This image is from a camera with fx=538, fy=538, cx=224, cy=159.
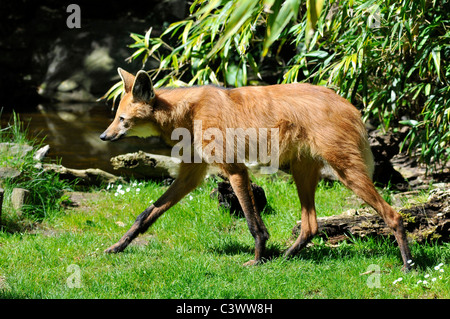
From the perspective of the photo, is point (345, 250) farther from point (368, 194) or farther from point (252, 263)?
point (252, 263)

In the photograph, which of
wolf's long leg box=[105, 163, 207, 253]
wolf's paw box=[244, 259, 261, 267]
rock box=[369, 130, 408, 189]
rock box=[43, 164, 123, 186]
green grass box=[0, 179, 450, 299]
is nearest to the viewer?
green grass box=[0, 179, 450, 299]

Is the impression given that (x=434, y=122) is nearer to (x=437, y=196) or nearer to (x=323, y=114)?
(x=437, y=196)

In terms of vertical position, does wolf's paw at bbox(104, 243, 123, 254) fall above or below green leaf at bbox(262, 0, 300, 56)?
below

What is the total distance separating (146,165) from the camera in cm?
578

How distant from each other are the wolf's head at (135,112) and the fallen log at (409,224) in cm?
146

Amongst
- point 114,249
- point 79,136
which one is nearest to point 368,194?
point 114,249

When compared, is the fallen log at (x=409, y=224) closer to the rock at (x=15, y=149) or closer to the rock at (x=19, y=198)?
the rock at (x=19, y=198)

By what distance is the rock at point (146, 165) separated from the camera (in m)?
5.74

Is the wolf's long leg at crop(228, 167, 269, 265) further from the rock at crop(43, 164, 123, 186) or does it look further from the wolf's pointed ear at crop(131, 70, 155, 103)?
the rock at crop(43, 164, 123, 186)

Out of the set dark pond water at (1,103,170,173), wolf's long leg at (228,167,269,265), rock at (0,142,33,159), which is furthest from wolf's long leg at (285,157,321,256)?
dark pond water at (1,103,170,173)

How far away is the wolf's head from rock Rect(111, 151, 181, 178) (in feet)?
5.29

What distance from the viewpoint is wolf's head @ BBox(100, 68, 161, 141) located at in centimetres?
400

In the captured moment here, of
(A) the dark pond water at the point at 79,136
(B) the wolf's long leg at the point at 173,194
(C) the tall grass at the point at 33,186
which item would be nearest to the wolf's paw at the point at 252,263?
(B) the wolf's long leg at the point at 173,194

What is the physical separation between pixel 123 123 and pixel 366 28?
2.11m
